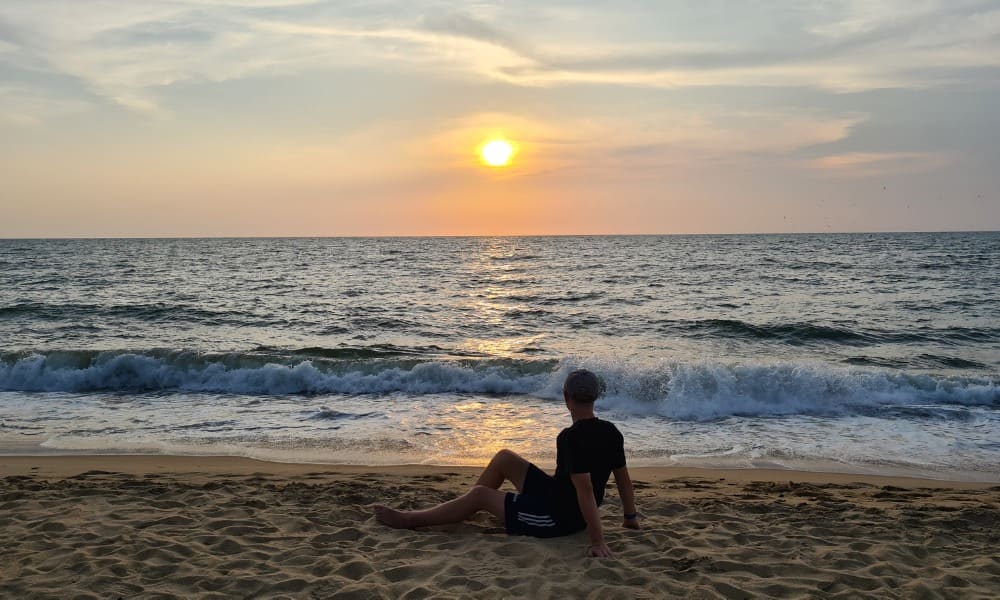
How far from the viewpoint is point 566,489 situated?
5.07 meters

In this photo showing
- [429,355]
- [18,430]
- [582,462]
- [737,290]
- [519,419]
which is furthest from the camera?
[737,290]

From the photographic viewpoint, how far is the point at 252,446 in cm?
886

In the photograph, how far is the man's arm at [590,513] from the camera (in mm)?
4770

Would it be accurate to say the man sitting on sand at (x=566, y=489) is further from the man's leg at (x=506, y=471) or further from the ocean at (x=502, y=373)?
the ocean at (x=502, y=373)

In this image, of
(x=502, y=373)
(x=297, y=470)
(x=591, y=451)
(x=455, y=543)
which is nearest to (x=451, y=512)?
(x=455, y=543)

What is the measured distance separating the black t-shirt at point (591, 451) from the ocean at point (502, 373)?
10.9ft

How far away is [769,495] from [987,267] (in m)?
42.5

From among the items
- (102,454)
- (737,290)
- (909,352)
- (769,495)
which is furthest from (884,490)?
(737,290)

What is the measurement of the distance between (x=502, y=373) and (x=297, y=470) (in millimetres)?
6959

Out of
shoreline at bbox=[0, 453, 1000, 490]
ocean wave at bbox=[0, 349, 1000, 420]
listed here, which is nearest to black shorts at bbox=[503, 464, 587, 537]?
shoreline at bbox=[0, 453, 1000, 490]

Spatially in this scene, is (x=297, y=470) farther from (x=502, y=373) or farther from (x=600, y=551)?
(x=502, y=373)

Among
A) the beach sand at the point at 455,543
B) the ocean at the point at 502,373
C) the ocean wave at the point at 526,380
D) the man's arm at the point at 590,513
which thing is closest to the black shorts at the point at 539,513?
the beach sand at the point at 455,543

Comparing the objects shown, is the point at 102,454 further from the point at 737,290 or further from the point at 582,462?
the point at 737,290

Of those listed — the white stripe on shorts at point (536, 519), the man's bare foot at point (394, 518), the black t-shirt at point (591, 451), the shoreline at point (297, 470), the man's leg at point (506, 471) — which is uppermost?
the black t-shirt at point (591, 451)
